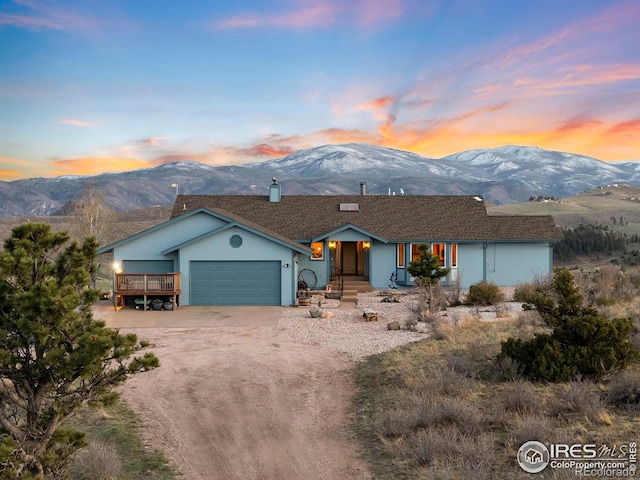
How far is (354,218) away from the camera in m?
33.1

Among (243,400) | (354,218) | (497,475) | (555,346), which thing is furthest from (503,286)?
(497,475)

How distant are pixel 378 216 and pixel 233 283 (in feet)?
38.1

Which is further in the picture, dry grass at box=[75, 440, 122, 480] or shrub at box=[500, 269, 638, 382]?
shrub at box=[500, 269, 638, 382]

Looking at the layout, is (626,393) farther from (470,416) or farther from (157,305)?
(157,305)

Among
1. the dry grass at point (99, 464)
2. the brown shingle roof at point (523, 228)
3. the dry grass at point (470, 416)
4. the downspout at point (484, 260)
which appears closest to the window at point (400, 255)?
the downspout at point (484, 260)

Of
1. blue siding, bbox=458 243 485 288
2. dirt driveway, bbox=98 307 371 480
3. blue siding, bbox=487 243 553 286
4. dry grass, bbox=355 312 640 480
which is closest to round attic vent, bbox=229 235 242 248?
dirt driveway, bbox=98 307 371 480

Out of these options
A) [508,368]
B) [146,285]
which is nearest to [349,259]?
[146,285]

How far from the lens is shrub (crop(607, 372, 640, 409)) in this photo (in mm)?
9172

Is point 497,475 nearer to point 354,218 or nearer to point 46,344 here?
point 46,344

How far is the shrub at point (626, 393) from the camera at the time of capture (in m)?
9.17

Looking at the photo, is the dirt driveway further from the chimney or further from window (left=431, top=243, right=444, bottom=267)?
the chimney

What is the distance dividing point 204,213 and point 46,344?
20.0 meters

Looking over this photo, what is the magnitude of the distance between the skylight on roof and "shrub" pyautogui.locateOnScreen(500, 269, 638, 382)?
2288cm

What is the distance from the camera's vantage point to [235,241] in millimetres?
25219
